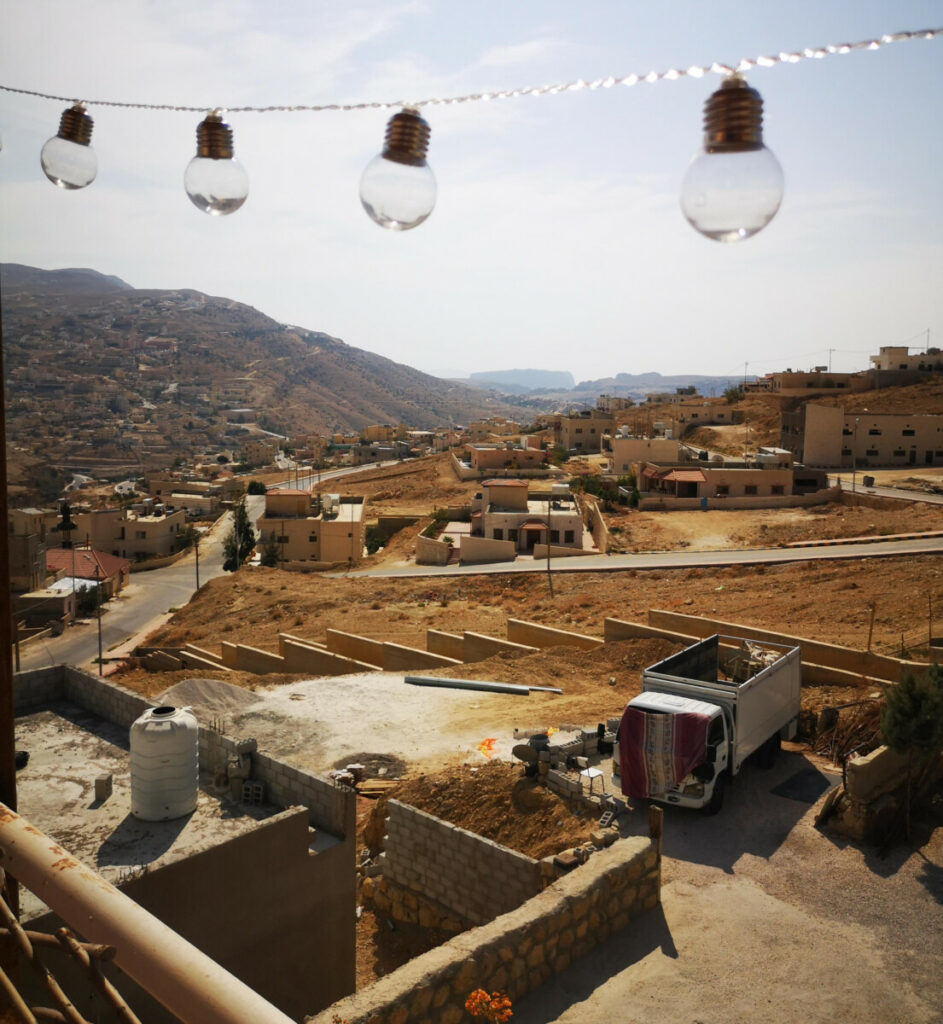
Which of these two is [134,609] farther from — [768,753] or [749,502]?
[768,753]

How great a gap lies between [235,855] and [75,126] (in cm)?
571

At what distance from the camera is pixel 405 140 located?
288cm

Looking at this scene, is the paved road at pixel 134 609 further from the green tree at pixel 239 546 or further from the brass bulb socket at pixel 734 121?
the brass bulb socket at pixel 734 121

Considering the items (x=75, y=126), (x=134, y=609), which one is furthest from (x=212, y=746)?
(x=134, y=609)

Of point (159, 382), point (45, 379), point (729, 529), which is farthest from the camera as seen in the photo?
point (159, 382)

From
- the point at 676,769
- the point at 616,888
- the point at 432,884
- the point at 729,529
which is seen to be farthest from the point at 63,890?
the point at 729,529

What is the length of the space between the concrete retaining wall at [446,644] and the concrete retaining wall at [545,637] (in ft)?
4.01

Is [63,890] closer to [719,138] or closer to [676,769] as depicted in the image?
[719,138]

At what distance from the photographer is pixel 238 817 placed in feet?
26.4

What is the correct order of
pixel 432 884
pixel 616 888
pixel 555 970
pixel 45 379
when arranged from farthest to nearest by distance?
pixel 45 379
pixel 432 884
pixel 616 888
pixel 555 970

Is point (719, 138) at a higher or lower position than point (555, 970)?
higher

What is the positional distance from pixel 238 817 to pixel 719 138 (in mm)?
7495

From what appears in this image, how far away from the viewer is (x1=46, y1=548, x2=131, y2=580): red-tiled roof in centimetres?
4384

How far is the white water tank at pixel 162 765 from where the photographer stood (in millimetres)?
7594
